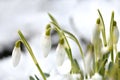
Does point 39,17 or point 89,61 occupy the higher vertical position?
point 39,17

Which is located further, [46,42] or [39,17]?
[39,17]

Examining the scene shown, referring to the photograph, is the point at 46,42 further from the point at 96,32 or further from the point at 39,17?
the point at 39,17

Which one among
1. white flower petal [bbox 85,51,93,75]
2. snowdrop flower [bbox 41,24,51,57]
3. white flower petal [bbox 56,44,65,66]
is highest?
snowdrop flower [bbox 41,24,51,57]

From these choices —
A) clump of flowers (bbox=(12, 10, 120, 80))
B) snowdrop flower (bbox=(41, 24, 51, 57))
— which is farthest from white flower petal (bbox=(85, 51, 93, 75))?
snowdrop flower (bbox=(41, 24, 51, 57))

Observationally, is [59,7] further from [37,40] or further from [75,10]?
[37,40]

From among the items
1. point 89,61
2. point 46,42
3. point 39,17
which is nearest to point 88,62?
point 89,61

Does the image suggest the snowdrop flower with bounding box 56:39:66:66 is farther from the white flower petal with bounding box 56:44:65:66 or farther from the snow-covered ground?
the snow-covered ground

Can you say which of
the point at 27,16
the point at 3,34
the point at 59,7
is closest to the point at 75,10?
the point at 59,7

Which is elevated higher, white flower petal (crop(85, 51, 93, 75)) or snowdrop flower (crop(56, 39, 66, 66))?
snowdrop flower (crop(56, 39, 66, 66))
